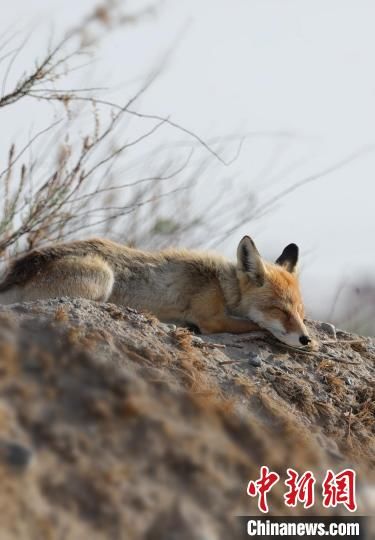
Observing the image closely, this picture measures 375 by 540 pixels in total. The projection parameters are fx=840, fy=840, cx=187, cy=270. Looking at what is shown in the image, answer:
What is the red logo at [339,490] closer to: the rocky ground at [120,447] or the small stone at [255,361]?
the rocky ground at [120,447]

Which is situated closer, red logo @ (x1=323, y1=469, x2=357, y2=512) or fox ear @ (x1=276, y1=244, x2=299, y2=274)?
red logo @ (x1=323, y1=469, x2=357, y2=512)

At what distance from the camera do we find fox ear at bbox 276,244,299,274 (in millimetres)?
9078

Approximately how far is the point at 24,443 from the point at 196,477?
0.85m

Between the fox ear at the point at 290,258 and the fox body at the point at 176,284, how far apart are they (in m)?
0.30

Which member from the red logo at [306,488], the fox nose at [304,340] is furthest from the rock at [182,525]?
the fox nose at [304,340]

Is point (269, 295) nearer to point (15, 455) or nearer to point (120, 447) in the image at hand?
point (120, 447)

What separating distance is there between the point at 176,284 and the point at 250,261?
78 centimetres

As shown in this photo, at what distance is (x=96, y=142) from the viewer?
8.63 m

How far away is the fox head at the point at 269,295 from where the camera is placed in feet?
25.8

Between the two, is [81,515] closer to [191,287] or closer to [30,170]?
[191,287]

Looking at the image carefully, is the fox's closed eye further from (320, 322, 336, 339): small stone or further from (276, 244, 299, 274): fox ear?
(276, 244, 299, 274): fox ear

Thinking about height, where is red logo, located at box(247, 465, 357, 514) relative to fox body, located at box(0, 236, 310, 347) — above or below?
below

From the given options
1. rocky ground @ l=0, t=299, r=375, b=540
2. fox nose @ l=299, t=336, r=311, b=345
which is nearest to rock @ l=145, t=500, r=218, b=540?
rocky ground @ l=0, t=299, r=375, b=540

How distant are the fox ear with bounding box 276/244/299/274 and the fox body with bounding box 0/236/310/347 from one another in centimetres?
30
